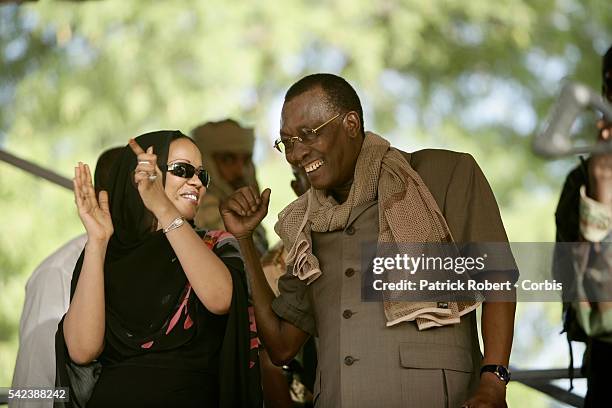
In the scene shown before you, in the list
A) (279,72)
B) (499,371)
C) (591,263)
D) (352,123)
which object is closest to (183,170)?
(352,123)

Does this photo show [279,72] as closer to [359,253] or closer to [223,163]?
[223,163]

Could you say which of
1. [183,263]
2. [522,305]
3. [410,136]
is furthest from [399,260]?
[410,136]

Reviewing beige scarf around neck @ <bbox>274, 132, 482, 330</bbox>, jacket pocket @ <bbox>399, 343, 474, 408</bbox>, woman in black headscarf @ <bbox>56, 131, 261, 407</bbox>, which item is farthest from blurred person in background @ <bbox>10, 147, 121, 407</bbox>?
jacket pocket @ <bbox>399, 343, 474, 408</bbox>

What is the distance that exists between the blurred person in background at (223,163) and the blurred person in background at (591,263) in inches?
55.5

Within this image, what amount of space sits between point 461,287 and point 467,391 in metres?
0.26

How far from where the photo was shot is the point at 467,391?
2.79 m

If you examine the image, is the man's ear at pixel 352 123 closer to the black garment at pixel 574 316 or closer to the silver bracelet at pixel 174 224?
the silver bracelet at pixel 174 224

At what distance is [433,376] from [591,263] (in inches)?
34.1

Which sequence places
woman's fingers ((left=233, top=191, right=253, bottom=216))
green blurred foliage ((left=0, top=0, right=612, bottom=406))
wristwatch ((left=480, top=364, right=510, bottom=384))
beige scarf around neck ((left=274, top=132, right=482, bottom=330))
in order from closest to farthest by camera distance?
1. wristwatch ((left=480, top=364, right=510, bottom=384))
2. beige scarf around neck ((left=274, top=132, right=482, bottom=330))
3. woman's fingers ((left=233, top=191, right=253, bottom=216))
4. green blurred foliage ((left=0, top=0, right=612, bottom=406))

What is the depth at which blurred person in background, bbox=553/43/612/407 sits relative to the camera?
329 cm

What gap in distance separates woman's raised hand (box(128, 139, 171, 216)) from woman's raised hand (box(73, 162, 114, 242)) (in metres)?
0.14

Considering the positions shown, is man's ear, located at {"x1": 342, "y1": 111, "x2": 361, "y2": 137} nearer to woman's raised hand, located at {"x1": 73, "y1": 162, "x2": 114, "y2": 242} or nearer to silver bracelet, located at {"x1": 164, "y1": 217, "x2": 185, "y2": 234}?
silver bracelet, located at {"x1": 164, "y1": 217, "x2": 185, "y2": 234}

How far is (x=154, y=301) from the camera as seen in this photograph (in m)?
2.81

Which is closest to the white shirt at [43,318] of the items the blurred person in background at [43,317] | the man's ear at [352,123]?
the blurred person in background at [43,317]
